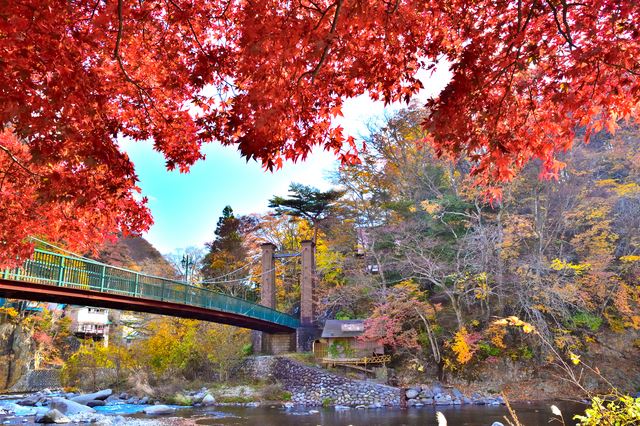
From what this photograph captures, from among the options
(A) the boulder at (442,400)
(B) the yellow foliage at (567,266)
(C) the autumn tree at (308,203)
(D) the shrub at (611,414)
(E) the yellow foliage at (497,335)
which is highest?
(C) the autumn tree at (308,203)

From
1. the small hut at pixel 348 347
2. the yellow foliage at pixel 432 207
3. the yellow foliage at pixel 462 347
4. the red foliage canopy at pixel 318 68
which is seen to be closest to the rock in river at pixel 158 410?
the small hut at pixel 348 347

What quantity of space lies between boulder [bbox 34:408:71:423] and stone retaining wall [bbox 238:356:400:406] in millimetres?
6947

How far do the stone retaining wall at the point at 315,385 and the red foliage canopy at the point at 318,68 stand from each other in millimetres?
12368

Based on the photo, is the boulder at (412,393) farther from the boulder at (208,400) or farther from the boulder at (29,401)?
the boulder at (29,401)

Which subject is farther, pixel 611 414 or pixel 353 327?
pixel 353 327

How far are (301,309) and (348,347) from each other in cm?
357

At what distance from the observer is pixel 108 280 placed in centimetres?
974

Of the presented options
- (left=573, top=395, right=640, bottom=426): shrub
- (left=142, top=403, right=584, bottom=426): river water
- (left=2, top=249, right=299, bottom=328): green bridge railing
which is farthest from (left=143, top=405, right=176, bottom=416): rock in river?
(left=573, top=395, right=640, bottom=426): shrub

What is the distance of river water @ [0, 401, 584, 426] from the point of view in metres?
10.5

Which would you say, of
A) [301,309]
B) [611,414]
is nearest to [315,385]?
[301,309]

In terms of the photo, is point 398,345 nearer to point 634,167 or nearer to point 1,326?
point 634,167

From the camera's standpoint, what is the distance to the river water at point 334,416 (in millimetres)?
10531

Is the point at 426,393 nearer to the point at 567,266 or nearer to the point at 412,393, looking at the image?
the point at 412,393

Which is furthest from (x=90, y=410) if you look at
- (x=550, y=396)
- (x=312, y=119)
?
(x=550, y=396)
